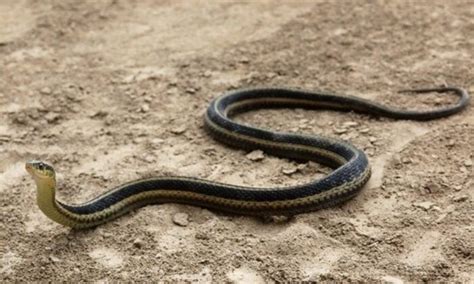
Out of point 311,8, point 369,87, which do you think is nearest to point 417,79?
point 369,87

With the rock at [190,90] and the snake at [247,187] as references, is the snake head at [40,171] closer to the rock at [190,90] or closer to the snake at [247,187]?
the snake at [247,187]

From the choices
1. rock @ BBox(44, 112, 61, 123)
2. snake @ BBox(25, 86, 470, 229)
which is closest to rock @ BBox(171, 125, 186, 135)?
snake @ BBox(25, 86, 470, 229)

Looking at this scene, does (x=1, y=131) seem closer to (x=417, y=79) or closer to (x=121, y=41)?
(x=121, y=41)

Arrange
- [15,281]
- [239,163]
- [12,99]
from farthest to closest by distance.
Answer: [12,99], [239,163], [15,281]

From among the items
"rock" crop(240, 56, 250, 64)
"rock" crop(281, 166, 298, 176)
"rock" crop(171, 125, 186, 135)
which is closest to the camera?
"rock" crop(281, 166, 298, 176)

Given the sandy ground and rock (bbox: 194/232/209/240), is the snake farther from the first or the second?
rock (bbox: 194/232/209/240)

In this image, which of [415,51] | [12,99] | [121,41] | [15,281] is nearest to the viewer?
[15,281]

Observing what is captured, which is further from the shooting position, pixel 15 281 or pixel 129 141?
pixel 129 141

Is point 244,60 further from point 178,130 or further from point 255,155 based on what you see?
point 255,155
